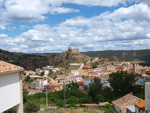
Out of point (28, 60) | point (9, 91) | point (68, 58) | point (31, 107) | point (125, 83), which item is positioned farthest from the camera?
point (28, 60)

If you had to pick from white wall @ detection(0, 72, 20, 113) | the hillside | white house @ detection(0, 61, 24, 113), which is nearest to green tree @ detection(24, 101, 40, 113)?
white house @ detection(0, 61, 24, 113)

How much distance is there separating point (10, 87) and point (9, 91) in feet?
0.53

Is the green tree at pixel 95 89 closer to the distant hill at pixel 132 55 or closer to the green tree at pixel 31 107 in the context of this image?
the green tree at pixel 31 107

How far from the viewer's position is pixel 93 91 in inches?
1319

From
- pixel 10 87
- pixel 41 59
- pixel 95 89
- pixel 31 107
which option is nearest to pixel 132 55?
pixel 41 59

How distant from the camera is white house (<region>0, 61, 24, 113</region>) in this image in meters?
6.20

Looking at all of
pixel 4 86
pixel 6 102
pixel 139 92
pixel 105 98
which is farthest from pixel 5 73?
pixel 139 92

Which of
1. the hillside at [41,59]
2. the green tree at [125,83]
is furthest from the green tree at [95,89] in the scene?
the hillside at [41,59]

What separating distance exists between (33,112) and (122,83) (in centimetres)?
1786

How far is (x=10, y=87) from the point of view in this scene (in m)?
6.55

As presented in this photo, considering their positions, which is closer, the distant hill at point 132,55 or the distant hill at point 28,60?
the distant hill at point 28,60

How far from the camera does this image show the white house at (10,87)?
244 inches

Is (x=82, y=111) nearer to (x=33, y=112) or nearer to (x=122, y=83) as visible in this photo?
(x=33, y=112)

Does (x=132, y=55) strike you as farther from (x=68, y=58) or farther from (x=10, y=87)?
(x=10, y=87)
